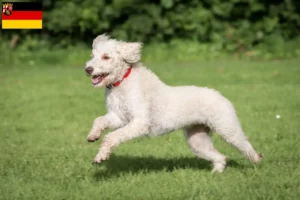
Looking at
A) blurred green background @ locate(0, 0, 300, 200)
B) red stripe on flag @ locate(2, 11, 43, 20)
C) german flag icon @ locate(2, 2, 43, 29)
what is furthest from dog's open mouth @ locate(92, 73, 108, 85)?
red stripe on flag @ locate(2, 11, 43, 20)

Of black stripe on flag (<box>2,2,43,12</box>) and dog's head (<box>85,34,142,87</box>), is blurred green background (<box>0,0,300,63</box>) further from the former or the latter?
dog's head (<box>85,34,142,87</box>)

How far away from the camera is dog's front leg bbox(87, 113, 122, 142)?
6.26 m

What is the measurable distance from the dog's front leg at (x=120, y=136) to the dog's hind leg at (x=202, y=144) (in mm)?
909

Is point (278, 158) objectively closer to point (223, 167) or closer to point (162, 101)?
point (223, 167)

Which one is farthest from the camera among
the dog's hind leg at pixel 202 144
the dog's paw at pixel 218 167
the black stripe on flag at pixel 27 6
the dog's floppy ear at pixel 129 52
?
the black stripe on flag at pixel 27 6

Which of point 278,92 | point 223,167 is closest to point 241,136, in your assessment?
point 223,167

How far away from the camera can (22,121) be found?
1091cm

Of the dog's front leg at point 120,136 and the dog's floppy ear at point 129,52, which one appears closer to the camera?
the dog's front leg at point 120,136

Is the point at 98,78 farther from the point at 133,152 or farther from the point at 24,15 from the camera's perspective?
the point at 24,15

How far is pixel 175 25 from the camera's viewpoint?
23.1m

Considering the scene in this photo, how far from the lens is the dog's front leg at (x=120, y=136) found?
595 centimetres

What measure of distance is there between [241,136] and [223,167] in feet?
1.41

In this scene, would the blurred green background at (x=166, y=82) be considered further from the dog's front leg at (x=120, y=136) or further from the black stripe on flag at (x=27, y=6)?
the black stripe on flag at (x=27, y=6)

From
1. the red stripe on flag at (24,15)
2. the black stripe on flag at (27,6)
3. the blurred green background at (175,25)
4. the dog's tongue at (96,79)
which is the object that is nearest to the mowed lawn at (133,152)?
the dog's tongue at (96,79)
